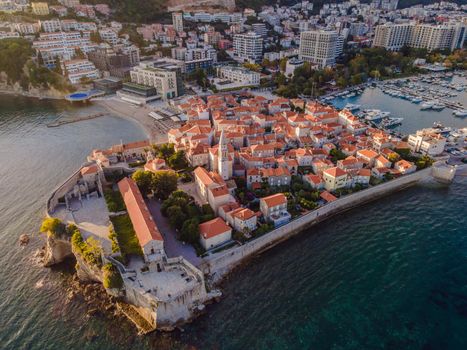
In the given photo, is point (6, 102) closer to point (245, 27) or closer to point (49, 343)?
point (49, 343)

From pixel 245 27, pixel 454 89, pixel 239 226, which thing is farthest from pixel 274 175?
pixel 245 27

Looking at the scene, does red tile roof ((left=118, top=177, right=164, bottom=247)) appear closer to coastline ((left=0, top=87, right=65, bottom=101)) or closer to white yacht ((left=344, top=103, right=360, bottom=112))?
white yacht ((left=344, top=103, right=360, bottom=112))

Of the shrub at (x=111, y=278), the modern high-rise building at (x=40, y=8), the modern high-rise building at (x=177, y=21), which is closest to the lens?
the shrub at (x=111, y=278)

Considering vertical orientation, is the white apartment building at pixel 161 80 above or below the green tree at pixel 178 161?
above

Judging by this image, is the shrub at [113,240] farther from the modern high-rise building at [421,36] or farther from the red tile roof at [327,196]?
the modern high-rise building at [421,36]

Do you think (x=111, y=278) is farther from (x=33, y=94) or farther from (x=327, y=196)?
(x=33, y=94)

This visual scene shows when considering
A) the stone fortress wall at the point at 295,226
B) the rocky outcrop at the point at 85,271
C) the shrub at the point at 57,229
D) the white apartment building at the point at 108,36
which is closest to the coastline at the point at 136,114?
the shrub at the point at 57,229
